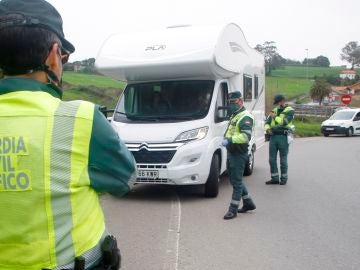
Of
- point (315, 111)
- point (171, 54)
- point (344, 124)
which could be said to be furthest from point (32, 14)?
point (315, 111)

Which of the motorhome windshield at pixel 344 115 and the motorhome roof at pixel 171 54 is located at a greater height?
the motorhome roof at pixel 171 54

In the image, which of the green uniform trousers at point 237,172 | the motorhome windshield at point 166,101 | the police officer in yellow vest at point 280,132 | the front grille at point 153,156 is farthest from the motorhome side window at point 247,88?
the green uniform trousers at point 237,172

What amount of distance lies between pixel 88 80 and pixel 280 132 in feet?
91.5

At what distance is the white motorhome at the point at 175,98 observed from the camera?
27.0 ft

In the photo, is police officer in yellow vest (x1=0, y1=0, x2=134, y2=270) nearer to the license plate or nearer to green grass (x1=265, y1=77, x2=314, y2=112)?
the license plate

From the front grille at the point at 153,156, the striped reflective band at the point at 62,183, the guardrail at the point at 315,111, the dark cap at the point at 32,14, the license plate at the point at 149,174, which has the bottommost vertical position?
the guardrail at the point at 315,111

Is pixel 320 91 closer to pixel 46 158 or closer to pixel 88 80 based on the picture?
pixel 88 80

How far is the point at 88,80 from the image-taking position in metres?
36.6

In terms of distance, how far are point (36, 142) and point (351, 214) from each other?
695 cm

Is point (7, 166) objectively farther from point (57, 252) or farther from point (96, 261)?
point (96, 261)

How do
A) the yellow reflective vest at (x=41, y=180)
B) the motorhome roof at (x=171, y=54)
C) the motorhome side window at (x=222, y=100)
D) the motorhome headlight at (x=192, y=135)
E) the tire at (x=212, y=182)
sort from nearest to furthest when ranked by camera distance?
the yellow reflective vest at (x=41, y=180) → the motorhome headlight at (x=192, y=135) → the tire at (x=212, y=182) → the motorhome roof at (x=171, y=54) → the motorhome side window at (x=222, y=100)

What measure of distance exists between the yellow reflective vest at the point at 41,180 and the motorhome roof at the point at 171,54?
719 cm

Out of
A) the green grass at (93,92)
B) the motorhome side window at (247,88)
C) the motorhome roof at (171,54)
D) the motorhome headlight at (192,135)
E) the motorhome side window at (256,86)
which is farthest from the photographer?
the green grass at (93,92)

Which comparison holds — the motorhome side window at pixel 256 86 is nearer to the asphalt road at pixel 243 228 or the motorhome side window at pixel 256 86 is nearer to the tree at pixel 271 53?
the asphalt road at pixel 243 228
